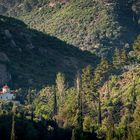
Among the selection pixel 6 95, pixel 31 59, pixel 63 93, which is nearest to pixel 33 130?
pixel 63 93

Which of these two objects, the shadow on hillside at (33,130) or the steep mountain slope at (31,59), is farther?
the steep mountain slope at (31,59)

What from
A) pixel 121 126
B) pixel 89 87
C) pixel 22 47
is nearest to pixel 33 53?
pixel 22 47

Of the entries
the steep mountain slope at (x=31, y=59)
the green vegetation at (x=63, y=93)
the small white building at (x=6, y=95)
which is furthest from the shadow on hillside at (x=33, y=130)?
the steep mountain slope at (x=31, y=59)

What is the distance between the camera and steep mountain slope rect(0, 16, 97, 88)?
166625 millimetres

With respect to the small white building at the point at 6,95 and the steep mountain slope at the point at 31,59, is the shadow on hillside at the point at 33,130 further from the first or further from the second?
the steep mountain slope at the point at 31,59

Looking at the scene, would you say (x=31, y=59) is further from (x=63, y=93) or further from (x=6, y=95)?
(x=63, y=93)

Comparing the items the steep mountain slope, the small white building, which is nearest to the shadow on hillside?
the small white building

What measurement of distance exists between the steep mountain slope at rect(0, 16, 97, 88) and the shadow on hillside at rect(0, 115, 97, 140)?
6056 centimetres

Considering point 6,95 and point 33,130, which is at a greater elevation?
point 6,95

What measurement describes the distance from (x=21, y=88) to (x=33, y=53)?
105 feet

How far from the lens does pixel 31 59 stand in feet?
603

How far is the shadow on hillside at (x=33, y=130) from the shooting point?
9269cm

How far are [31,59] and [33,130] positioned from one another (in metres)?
89.5

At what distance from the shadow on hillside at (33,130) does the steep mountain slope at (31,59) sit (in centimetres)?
6056
